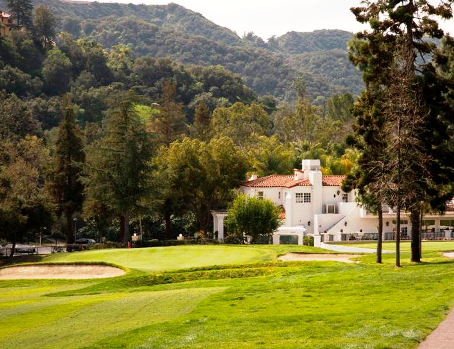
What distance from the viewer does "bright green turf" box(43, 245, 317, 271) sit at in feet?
170

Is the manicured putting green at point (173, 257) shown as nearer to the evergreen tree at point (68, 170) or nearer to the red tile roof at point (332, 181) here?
the evergreen tree at point (68, 170)

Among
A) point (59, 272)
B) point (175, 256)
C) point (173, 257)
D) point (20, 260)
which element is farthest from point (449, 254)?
point (20, 260)

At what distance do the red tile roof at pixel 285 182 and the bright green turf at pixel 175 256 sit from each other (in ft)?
66.7

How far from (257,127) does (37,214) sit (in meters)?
79.6

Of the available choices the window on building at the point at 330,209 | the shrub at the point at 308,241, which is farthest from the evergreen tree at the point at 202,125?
the shrub at the point at 308,241

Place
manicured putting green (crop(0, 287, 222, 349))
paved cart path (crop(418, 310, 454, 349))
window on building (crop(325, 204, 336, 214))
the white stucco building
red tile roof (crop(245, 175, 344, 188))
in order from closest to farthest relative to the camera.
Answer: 1. paved cart path (crop(418, 310, 454, 349))
2. manicured putting green (crop(0, 287, 222, 349))
3. the white stucco building
4. window on building (crop(325, 204, 336, 214))
5. red tile roof (crop(245, 175, 344, 188))

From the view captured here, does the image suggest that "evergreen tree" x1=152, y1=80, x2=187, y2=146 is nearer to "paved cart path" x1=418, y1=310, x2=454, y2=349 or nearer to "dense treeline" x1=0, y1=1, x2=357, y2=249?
"dense treeline" x1=0, y1=1, x2=357, y2=249

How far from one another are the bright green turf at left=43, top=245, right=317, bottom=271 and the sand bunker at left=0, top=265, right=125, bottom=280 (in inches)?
59.9

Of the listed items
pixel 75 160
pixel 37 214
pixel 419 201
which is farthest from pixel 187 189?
pixel 419 201

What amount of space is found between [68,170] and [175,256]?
87.6 feet

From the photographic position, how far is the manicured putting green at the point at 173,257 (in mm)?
51750

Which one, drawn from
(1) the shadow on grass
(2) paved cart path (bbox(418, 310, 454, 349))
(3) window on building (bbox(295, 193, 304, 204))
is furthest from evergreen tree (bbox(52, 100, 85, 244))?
(2) paved cart path (bbox(418, 310, 454, 349))

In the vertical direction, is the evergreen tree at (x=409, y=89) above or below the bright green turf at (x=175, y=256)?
above

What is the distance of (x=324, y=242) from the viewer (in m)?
69.8
